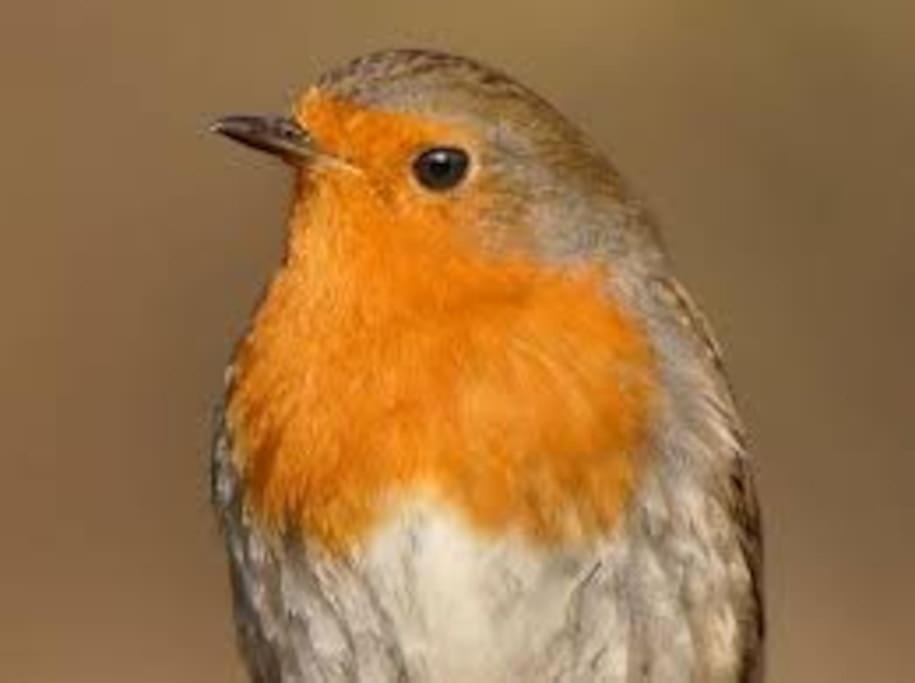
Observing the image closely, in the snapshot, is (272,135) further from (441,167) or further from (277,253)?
(277,253)

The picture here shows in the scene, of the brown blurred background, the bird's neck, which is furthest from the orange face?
the brown blurred background

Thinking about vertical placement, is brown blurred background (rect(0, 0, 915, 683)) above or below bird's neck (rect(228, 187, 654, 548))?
below

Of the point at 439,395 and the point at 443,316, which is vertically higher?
the point at 443,316

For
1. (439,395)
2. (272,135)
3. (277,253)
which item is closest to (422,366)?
(439,395)

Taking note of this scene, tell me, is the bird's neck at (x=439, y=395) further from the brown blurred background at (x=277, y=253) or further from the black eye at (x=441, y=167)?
the brown blurred background at (x=277, y=253)

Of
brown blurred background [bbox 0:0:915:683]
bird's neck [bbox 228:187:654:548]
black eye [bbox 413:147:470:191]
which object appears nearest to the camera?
bird's neck [bbox 228:187:654:548]

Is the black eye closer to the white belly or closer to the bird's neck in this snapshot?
the bird's neck
